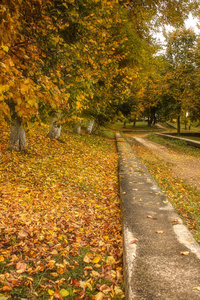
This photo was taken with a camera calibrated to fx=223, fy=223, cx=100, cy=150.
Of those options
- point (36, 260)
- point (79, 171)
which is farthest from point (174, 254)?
point (79, 171)

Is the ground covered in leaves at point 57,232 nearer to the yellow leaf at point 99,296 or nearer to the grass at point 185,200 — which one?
the yellow leaf at point 99,296

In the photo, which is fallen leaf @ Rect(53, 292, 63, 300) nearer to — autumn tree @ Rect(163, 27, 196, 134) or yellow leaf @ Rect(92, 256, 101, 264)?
yellow leaf @ Rect(92, 256, 101, 264)

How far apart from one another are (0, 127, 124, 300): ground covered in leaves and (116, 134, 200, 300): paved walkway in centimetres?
33

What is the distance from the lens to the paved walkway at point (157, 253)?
215 centimetres

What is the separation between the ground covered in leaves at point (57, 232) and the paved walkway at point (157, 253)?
0.33 m

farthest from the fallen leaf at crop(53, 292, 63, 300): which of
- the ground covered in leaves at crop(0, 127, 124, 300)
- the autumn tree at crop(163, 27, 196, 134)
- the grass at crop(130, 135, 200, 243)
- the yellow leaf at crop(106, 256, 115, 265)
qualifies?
the autumn tree at crop(163, 27, 196, 134)

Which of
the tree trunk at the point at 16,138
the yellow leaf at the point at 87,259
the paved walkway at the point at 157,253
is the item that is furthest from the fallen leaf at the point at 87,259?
the tree trunk at the point at 16,138

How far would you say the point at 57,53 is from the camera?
4.68 meters

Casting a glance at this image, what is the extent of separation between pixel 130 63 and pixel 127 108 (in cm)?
1550

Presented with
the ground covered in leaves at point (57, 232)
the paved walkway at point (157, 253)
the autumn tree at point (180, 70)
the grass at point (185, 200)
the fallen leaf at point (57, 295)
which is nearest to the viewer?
the paved walkway at point (157, 253)

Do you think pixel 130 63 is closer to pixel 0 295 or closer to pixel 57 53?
pixel 57 53

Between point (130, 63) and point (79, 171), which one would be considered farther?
point (130, 63)

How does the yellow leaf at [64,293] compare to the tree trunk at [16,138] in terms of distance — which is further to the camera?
the tree trunk at [16,138]

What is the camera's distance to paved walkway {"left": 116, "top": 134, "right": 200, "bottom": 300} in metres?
2.15
